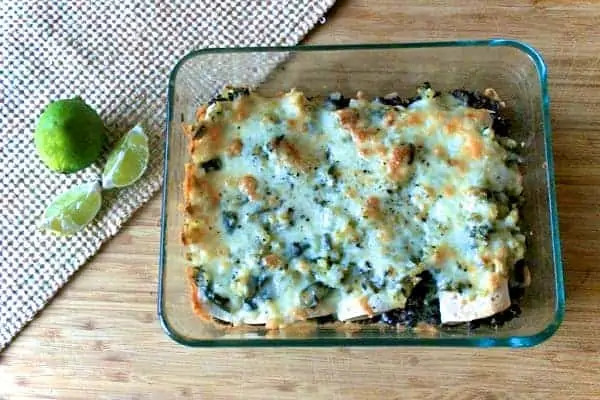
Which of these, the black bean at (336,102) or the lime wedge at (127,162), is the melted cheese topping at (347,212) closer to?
the black bean at (336,102)

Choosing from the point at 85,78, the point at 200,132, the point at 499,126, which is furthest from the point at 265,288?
the point at 85,78

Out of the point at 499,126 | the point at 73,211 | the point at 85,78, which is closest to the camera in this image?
the point at 499,126

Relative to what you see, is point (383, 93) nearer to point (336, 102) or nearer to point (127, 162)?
point (336, 102)

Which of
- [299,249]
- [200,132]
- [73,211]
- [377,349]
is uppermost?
[200,132]

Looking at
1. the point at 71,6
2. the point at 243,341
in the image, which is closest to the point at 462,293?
the point at 243,341

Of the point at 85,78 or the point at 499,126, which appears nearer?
the point at 499,126

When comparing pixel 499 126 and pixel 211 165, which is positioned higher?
pixel 499 126

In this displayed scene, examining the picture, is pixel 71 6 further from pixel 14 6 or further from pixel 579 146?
pixel 579 146

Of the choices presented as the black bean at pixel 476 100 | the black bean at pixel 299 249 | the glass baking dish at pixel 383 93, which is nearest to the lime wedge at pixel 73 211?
the glass baking dish at pixel 383 93

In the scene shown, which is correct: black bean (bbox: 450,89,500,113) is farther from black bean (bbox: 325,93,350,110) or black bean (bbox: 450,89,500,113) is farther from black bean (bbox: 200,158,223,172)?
black bean (bbox: 200,158,223,172)
